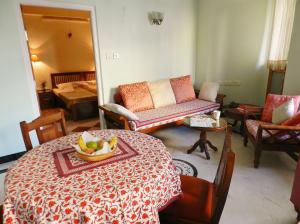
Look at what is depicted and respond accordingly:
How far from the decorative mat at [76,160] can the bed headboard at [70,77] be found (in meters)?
4.72

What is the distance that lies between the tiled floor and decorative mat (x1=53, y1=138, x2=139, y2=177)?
1029mm

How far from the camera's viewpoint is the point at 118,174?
1.14 meters

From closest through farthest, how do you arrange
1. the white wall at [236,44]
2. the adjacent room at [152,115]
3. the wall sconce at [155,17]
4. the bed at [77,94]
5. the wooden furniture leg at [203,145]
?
the adjacent room at [152,115], the wooden furniture leg at [203,145], the white wall at [236,44], the wall sconce at [155,17], the bed at [77,94]

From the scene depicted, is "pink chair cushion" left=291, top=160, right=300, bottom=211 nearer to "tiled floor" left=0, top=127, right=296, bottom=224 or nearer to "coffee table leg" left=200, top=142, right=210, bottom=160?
"tiled floor" left=0, top=127, right=296, bottom=224

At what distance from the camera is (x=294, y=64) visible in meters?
2.83

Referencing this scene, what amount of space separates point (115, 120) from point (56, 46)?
376 centimetres

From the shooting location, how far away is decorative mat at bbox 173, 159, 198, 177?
7.73 ft

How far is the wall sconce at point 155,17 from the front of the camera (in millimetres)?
3605

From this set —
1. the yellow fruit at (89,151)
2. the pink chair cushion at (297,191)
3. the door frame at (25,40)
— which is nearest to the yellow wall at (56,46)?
the door frame at (25,40)

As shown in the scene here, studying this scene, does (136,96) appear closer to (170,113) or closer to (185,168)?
(170,113)

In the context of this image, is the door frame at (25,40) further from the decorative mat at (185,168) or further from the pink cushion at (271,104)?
the pink cushion at (271,104)

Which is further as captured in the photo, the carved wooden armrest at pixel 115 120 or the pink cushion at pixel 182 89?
the pink cushion at pixel 182 89

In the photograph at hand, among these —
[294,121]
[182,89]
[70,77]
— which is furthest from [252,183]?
[70,77]

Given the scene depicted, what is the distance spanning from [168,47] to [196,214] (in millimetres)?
3384
